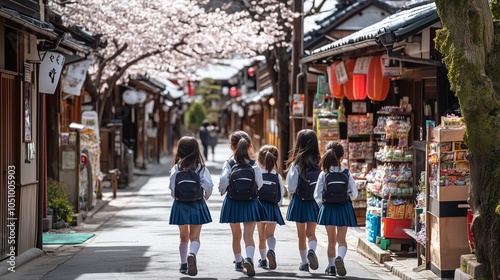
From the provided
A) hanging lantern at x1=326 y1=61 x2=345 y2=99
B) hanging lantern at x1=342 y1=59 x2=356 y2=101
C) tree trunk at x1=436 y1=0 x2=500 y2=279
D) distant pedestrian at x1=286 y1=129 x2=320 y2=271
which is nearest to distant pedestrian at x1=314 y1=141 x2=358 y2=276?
distant pedestrian at x1=286 y1=129 x2=320 y2=271

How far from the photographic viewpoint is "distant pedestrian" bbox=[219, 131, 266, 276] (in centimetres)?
1206

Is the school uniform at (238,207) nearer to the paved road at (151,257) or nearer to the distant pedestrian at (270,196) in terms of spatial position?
the distant pedestrian at (270,196)

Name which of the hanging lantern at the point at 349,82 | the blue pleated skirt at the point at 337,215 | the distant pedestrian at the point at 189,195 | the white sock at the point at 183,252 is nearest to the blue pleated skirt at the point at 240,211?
the distant pedestrian at the point at 189,195

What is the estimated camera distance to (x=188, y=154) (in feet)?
39.3

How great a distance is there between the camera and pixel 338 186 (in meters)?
12.1

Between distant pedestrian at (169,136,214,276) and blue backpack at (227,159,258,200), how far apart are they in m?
0.32

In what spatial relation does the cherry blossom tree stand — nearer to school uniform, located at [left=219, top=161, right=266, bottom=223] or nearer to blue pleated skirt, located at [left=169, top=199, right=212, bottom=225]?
school uniform, located at [left=219, top=161, right=266, bottom=223]

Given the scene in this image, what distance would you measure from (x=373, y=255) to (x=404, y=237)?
22.0 inches

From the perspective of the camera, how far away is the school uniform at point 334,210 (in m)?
12.1

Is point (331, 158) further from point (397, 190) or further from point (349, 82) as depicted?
point (349, 82)

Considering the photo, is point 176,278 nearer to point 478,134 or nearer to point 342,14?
point 478,134

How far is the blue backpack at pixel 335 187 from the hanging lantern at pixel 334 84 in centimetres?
798

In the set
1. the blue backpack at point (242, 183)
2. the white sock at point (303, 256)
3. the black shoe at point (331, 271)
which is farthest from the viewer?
the white sock at point (303, 256)

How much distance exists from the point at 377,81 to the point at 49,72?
5995 millimetres
